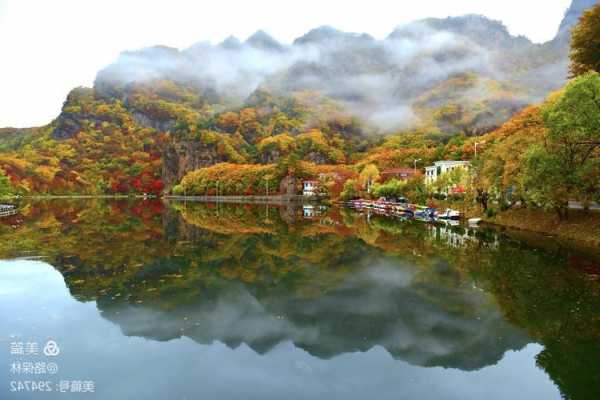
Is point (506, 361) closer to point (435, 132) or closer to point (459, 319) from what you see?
point (459, 319)

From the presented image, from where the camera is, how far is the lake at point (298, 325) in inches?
433

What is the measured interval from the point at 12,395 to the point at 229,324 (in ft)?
21.2

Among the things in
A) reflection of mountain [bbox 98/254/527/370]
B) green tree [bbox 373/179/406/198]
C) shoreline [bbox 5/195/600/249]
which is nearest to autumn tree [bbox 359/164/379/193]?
green tree [bbox 373/179/406/198]

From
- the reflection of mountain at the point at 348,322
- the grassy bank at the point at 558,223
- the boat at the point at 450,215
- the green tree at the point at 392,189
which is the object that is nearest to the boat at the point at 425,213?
the boat at the point at 450,215

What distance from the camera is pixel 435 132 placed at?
169m

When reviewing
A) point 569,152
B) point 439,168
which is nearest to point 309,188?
point 439,168

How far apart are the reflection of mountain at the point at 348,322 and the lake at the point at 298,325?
69 mm

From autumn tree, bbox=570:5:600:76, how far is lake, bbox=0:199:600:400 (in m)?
26.7

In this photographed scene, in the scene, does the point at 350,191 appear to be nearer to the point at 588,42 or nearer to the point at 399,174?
the point at 399,174

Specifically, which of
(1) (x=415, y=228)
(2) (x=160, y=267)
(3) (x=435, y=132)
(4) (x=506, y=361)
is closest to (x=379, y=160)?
(3) (x=435, y=132)

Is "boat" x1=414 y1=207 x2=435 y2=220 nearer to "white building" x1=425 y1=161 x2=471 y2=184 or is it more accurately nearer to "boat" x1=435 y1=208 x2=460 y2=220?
"boat" x1=435 y1=208 x2=460 y2=220

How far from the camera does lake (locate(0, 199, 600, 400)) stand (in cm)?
1101

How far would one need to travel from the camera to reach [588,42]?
46.0 metres

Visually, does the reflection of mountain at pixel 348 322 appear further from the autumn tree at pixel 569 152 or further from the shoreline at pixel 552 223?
the shoreline at pixel 552 223
